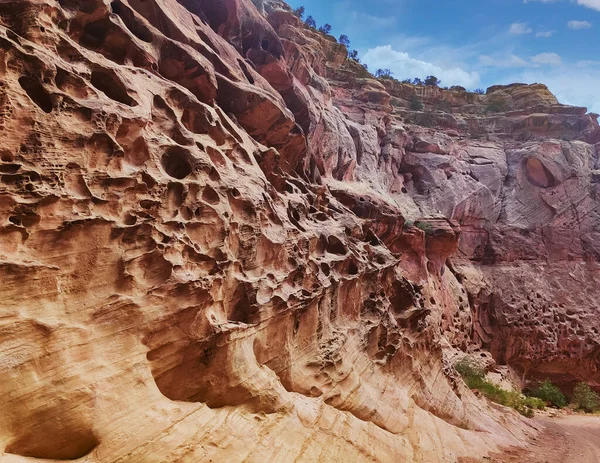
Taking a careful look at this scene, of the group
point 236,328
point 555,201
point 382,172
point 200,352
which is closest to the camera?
point 200,352

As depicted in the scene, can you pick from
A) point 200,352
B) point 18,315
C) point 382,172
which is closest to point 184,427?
point 200,352

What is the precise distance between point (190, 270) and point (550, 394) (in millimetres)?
24200

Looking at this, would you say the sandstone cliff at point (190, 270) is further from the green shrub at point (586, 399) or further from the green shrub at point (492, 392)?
the green shrub at point (586, 399)

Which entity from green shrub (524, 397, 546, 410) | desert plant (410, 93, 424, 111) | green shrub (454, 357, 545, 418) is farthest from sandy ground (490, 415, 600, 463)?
desert plant (410, 93, 424, 111)

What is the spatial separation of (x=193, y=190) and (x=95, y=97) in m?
2.23

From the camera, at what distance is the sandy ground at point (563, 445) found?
462 inches

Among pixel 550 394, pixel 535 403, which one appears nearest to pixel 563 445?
pixel 535 403

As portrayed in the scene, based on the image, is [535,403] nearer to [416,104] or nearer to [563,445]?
[563,445]

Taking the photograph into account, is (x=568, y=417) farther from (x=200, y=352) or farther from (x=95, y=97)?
(x=95, y=97)

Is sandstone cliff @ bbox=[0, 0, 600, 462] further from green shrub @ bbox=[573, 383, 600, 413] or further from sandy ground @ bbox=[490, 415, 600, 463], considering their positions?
green shrub @ bbox=[573, 383, 600, 413]

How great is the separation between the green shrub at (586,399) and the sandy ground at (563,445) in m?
3.59

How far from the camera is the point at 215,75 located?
12.6 meters

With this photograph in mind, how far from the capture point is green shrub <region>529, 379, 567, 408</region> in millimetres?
23312

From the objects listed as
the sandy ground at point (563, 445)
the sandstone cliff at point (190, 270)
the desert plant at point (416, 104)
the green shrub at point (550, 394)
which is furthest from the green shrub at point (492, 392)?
the desert plant at point (416, 104)
